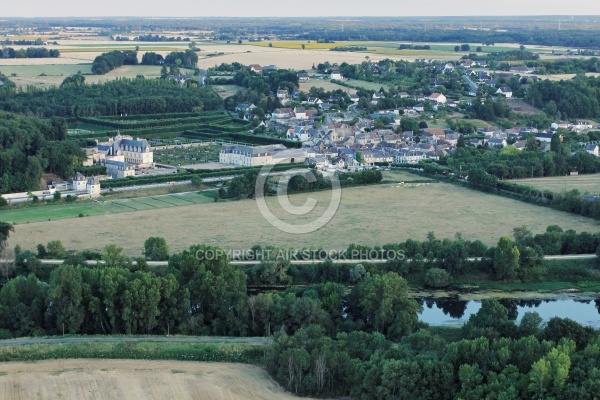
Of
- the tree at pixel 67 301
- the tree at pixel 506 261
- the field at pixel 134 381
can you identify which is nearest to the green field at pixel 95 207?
the tree at pixel 67 301

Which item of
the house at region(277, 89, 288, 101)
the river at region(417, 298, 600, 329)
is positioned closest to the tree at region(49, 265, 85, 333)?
the river at region(417, 298, 600, 329)

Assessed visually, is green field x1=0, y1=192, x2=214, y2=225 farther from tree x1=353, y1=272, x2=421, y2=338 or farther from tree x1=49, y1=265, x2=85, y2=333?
tree x1=353, y1=272, x2=421, y2=338

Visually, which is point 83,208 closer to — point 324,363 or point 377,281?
point 377,281

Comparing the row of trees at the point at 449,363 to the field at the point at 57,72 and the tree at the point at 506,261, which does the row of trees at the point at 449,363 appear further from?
the field at the point at 57,72

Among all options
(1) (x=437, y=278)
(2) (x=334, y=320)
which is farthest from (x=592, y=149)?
(2) (x=334, y=320)

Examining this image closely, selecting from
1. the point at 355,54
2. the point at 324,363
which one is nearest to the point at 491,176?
the point at 324,363

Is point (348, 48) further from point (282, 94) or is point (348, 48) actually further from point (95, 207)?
point (95, 207)
